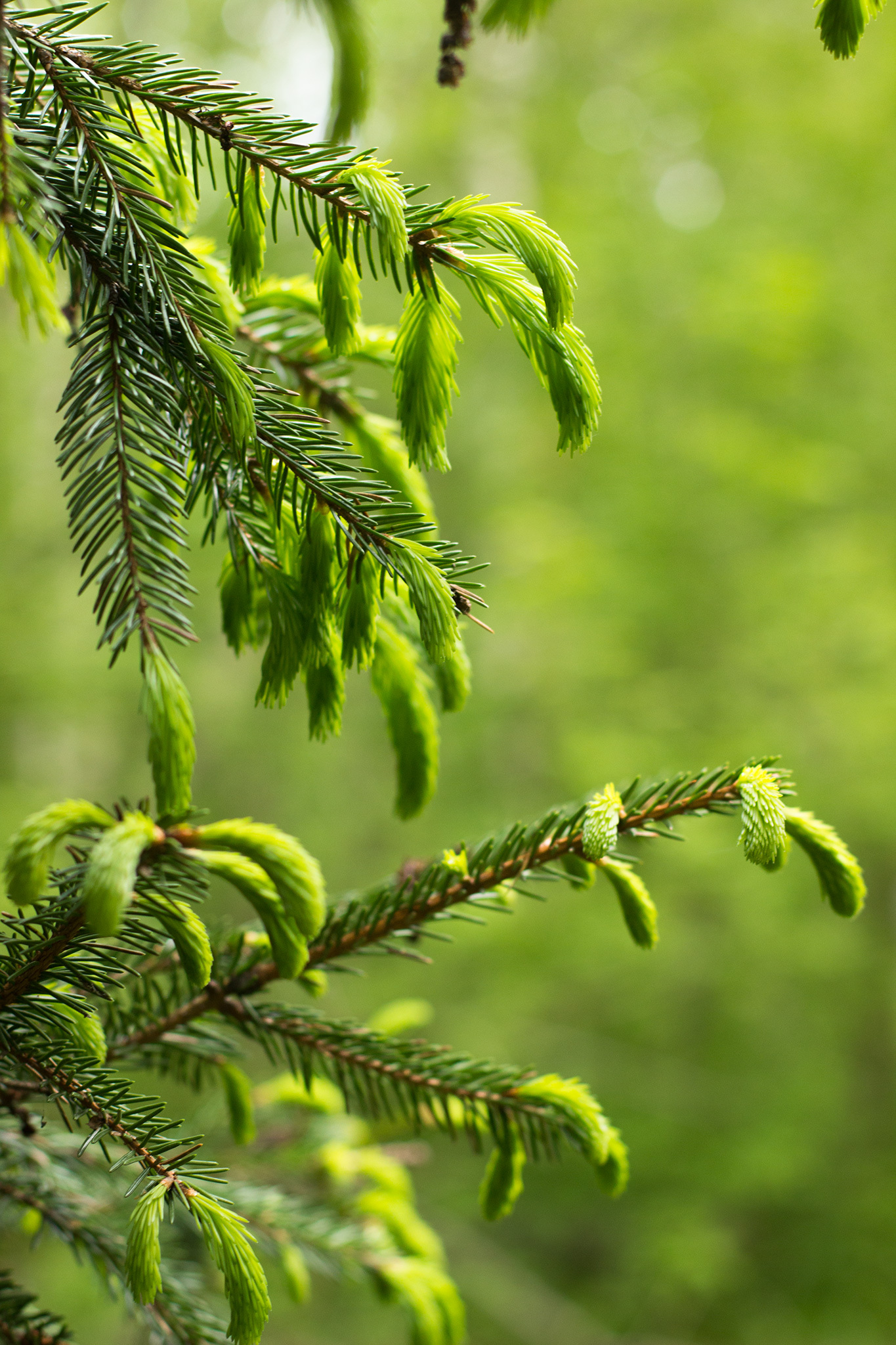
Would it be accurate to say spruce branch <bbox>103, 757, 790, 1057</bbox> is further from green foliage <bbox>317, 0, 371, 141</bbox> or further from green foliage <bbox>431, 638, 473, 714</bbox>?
green foliage <bbox>317, 0, 371, 141</bbox>

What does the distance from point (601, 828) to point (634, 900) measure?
6.0 inches

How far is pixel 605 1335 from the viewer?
515 centimetres

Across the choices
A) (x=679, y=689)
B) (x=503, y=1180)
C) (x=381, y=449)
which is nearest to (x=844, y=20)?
(x=381, y=449)

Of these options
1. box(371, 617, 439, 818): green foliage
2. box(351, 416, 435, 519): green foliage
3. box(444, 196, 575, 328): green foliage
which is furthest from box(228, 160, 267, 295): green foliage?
box(371, 617, 439, 818): green foliage

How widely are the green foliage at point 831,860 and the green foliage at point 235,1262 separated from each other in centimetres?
56

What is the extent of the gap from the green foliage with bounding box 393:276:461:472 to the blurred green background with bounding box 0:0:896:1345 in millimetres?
3729

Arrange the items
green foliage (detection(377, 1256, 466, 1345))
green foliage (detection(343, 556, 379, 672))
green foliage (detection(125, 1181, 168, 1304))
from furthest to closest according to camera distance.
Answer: green foliage (detection(377, 1256, 466, 1345)) < green foliage (detection(343, 556, 379, 672)) < green foliage (detection(125, 1181, 168, 1304))

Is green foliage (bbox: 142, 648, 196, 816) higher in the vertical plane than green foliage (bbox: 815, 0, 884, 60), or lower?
lower

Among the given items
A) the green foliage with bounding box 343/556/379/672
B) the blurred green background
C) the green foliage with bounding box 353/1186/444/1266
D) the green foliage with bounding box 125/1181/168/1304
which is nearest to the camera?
the green foliage with bounding box 125/1181/168/1304

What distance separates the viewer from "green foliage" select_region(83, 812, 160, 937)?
0.54 meters

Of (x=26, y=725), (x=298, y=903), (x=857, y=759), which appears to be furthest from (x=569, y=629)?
(x=298, y=903)

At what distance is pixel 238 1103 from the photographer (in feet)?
3.29

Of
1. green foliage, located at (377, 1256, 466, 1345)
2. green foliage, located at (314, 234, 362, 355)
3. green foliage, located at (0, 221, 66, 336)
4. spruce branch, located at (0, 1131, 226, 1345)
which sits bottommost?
green foliage, located at (377, 1256, 466, 1345)

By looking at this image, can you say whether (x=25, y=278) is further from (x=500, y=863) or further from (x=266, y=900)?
(x=500, y=863)
